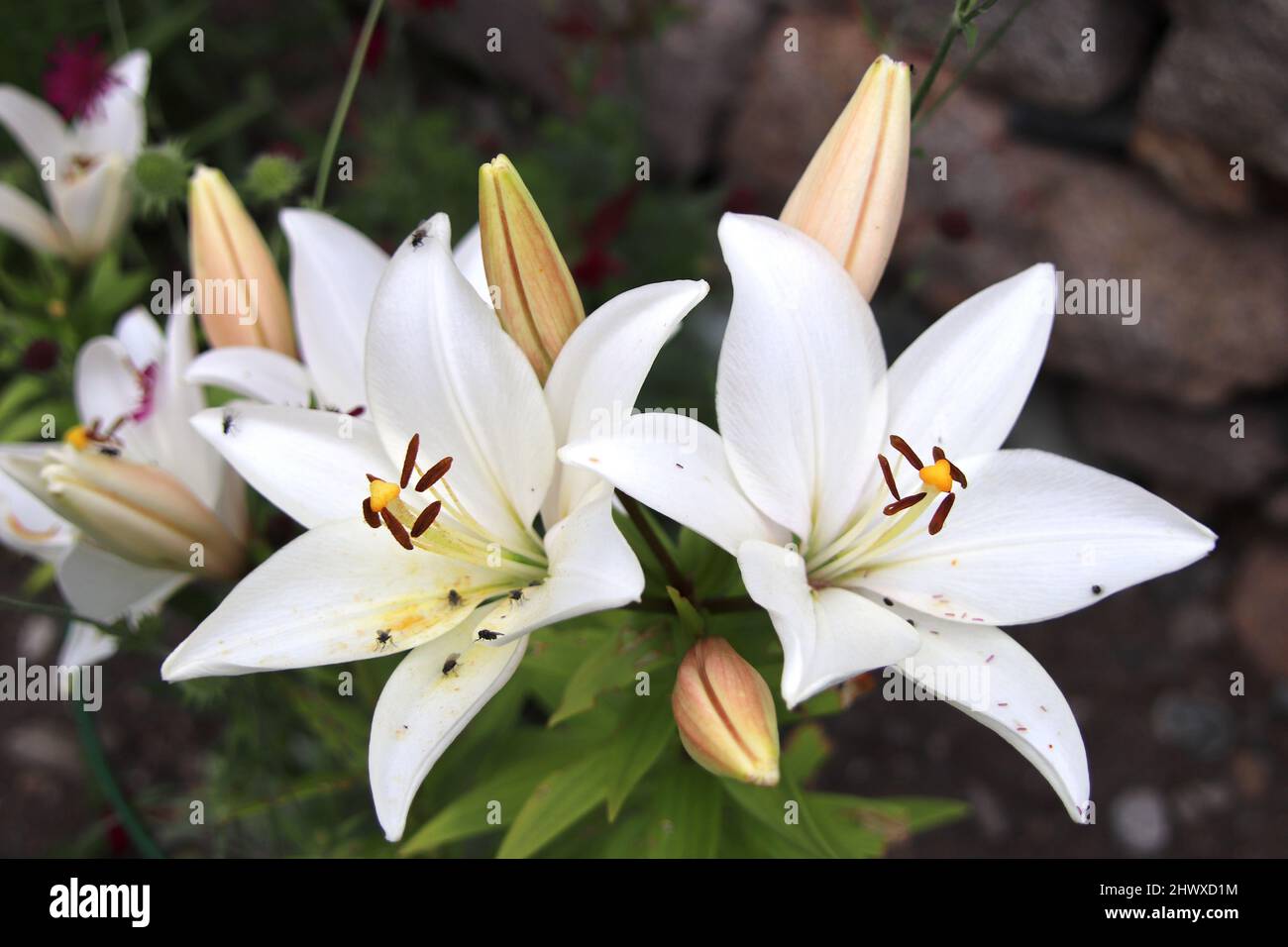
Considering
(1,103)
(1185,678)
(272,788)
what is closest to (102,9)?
(1,103)

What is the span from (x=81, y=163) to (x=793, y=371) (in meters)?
0.97

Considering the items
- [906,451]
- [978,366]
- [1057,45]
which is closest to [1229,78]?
[1057,45]

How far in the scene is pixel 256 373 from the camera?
34.4 inches

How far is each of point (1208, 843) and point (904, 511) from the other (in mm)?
1396

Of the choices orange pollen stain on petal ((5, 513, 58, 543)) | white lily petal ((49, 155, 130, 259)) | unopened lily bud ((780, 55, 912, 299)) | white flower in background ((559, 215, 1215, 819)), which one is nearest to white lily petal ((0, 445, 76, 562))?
orange pollen stain on petal ((5, 513, 58, 543))

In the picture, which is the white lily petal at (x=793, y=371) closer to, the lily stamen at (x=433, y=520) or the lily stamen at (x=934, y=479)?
the lily stamen at (x=934, y=479)

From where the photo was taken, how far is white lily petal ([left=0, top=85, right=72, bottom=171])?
125 cm

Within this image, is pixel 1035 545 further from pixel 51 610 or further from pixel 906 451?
pixel 51 610

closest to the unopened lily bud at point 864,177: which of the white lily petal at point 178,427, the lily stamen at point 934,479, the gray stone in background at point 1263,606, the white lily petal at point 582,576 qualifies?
the lily stamen at point 934,479

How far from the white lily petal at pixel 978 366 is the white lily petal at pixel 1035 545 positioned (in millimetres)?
30

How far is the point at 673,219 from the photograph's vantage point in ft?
5.74

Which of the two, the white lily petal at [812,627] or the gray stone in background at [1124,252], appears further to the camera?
the gray stone in background at [1124,252]

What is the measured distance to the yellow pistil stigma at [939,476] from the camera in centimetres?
69
